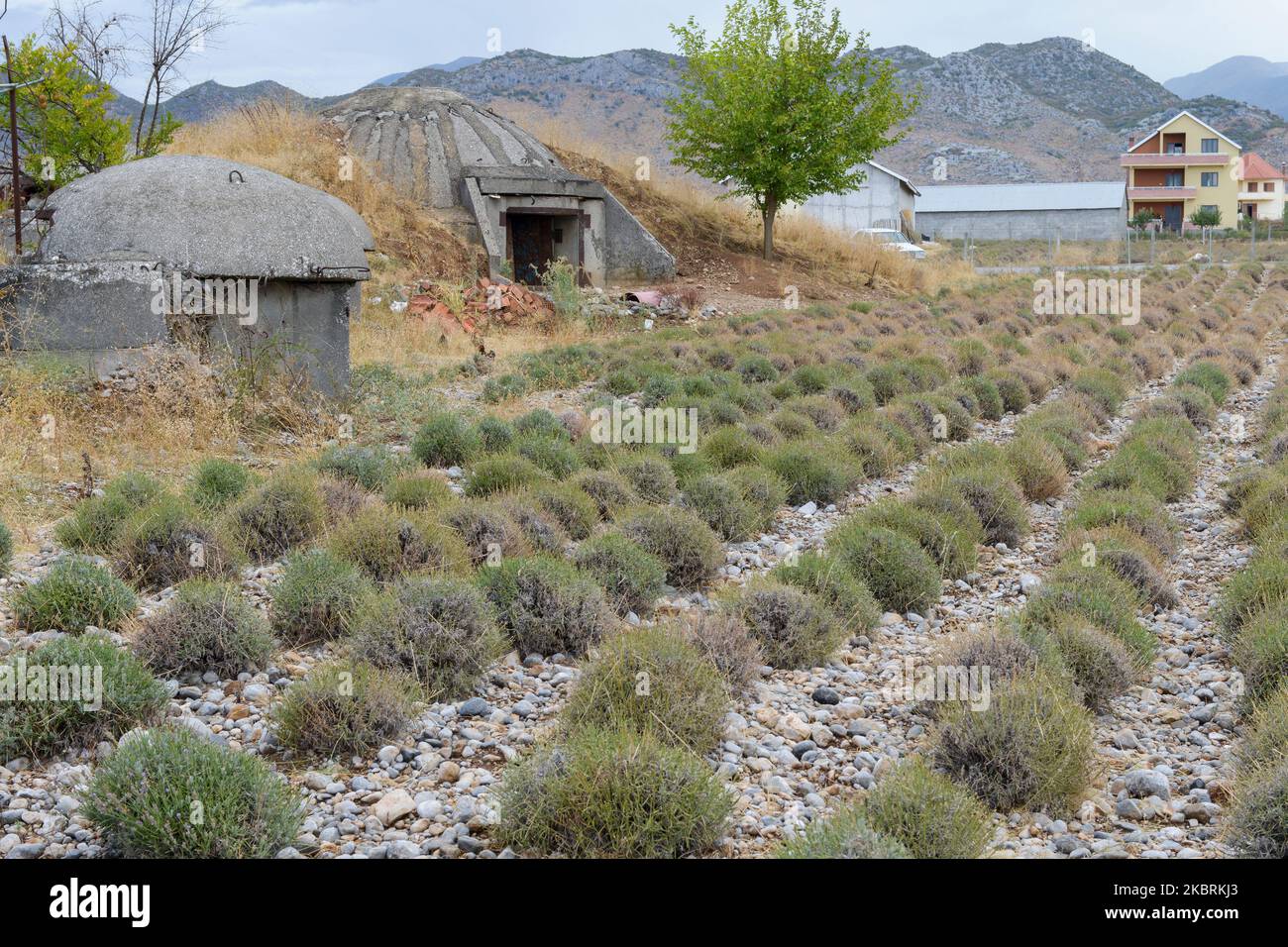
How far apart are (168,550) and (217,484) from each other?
1.36 m

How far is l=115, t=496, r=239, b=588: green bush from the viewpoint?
20.3 ft

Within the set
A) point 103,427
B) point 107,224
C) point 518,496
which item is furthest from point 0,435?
point 518,496

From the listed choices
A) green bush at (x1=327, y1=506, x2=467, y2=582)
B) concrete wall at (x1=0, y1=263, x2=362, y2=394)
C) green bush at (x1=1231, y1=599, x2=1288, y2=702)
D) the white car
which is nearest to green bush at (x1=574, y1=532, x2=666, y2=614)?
green bush at (x1=327, y1=506, x2=467, y2=582)

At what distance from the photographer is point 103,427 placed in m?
9.12

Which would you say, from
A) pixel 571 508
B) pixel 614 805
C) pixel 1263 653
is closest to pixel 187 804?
pixel 614 805

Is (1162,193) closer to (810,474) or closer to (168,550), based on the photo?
(810,474)

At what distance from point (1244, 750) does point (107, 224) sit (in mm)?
9535

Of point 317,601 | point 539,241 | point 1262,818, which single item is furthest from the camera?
point 539,241

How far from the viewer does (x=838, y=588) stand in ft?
20.4

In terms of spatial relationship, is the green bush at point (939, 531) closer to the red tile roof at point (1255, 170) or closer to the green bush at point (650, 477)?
the green bush at point (650, 477)

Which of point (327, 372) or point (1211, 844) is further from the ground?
point (327, 372)

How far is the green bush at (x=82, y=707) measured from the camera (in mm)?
4273

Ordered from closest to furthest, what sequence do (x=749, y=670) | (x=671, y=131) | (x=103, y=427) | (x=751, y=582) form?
(x=749, y=670) → (x=751, y=582) → (x=103, y=427) → (x=671, y=131)
